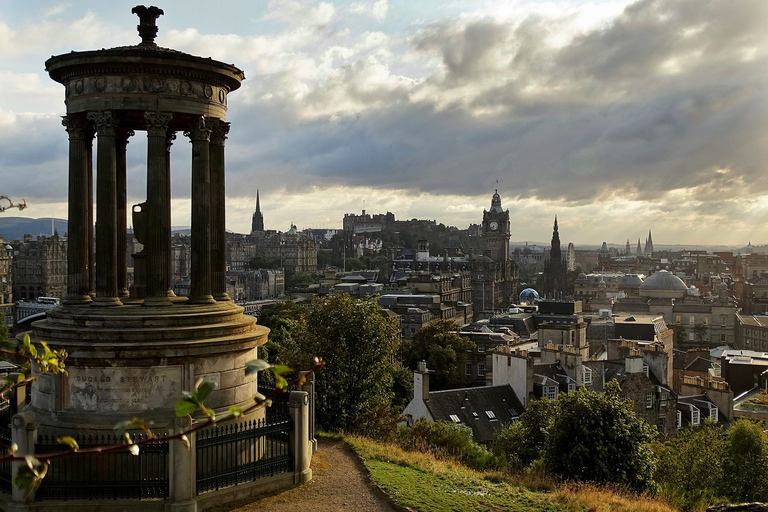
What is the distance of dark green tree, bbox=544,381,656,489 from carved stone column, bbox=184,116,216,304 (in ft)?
37.5

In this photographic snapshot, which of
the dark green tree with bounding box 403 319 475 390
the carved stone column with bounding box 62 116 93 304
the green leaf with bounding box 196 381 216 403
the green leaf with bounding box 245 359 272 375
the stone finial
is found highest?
the stone finial

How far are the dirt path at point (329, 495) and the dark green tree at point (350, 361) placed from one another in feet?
26.3

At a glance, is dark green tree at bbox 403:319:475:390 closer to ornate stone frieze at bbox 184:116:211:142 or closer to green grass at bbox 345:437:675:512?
green grass at bbox 345:437:675:512

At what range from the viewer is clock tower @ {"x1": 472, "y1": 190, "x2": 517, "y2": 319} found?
473 feet

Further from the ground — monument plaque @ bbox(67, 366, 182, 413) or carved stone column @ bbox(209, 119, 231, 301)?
carved stone column @ bbox(209, 119, 231, 301)

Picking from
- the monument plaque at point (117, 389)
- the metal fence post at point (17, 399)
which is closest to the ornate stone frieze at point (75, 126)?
the monument plaque at point (117, 389)

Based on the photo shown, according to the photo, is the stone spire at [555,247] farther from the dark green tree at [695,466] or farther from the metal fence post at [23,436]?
the metal fence post at [23,436]

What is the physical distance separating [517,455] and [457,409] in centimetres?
1211

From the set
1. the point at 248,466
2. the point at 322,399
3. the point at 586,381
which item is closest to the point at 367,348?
the point at 322,399

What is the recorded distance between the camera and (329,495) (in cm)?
1416

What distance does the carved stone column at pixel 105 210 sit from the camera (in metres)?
15.5

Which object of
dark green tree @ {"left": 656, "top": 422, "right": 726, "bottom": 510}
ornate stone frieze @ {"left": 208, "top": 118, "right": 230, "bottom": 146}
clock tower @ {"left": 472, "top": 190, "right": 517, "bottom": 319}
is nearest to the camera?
ornate stone frieze @ {"left": 208, "top": 118, "right": 230, "bottom": 146}

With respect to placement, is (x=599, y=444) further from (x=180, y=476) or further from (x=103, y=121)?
(x=103, y=121)

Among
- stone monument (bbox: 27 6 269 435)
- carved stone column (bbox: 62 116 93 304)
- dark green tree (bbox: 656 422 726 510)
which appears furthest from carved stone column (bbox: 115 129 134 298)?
dark green tree (bbox: 656 422 726 510)
